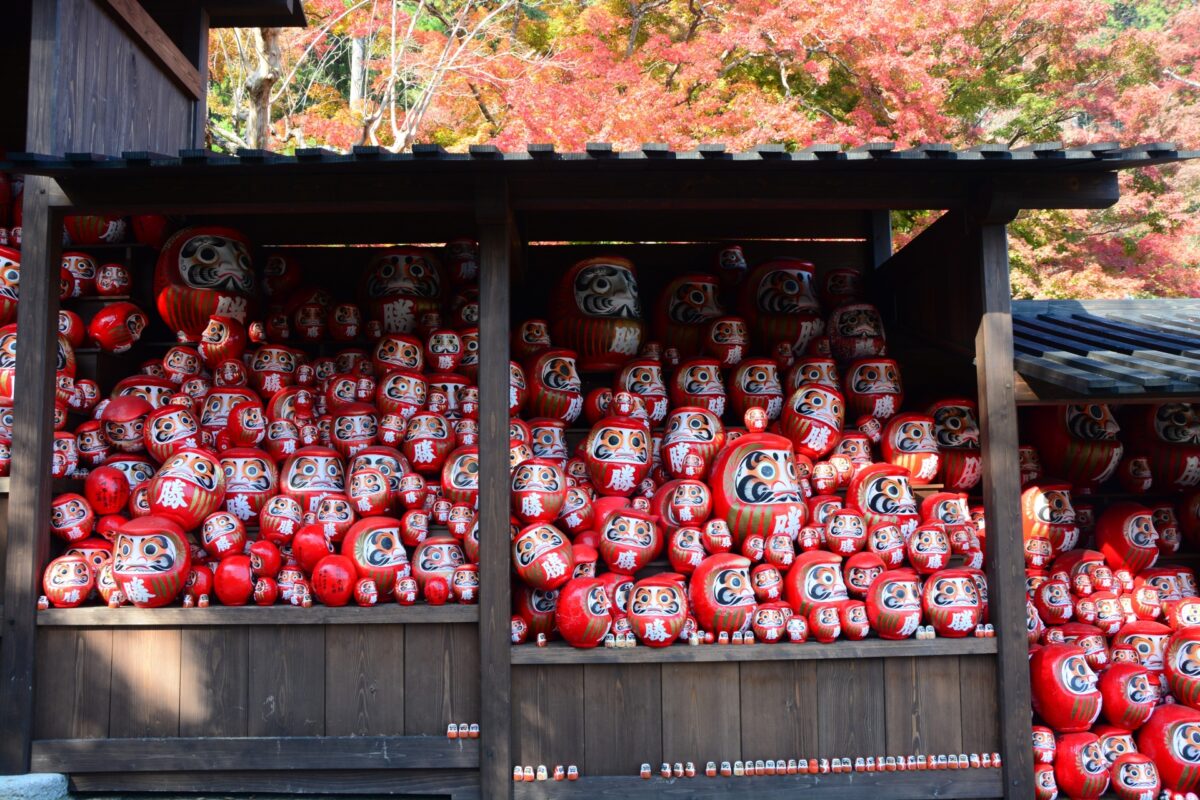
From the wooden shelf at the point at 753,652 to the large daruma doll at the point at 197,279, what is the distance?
122 inches

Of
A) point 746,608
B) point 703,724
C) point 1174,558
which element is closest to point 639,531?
point 746,608

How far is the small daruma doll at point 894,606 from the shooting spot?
5062mm

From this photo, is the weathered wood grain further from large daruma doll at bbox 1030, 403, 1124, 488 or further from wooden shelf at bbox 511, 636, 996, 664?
large daruma doll at bbox 1030, 403, 1124, 488

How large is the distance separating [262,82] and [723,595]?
31.4 ft

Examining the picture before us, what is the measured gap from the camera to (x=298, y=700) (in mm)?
4992

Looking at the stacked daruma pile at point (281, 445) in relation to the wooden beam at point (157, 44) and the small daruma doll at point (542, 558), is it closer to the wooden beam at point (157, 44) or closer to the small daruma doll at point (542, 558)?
the small daruma doll at point (542, 558)

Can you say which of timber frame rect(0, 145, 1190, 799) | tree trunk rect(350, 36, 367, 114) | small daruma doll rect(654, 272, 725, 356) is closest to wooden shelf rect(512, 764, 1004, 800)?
timber frame rect(0, 145, 1190, 799)

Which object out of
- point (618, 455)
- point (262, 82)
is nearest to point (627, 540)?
point (618, 455)

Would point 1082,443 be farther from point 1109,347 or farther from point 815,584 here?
point 815,584

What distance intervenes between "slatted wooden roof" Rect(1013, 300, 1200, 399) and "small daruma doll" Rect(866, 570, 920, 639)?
1.33 m

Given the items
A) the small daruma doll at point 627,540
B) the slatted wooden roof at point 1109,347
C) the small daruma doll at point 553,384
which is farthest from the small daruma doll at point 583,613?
the slatted wooden roof at point 1109,347

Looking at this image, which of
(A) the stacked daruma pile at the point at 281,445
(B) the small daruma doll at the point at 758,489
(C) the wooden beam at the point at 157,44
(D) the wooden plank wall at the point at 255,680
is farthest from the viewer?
(C) the wooden beam at the point at 157,44

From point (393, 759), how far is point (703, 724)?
1655mm

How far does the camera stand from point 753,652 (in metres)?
5.00
